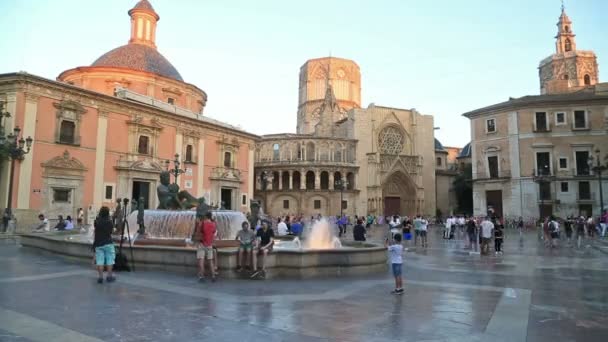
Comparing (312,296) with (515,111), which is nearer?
(312,296)

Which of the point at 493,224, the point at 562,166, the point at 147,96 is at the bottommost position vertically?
the point at 493,224

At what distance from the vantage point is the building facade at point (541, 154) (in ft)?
120

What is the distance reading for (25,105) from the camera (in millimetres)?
24234

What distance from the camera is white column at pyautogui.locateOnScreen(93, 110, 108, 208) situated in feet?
92.2

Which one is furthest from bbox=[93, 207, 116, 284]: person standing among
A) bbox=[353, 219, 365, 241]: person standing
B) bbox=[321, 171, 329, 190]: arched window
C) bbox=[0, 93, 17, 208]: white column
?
bbox=[321, 171, 329, 190]: arched window

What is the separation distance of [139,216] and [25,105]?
55.2 feet

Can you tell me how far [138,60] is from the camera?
37.7m

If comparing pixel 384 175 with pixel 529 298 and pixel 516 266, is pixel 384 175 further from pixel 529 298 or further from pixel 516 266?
pixel 529 298

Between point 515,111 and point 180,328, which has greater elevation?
point 515,111

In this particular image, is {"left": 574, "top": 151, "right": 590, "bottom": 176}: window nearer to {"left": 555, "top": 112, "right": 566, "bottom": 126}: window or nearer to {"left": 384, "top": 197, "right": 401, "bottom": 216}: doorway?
{"left": 555, "top": 112, "right": 566, "bottom": 126}: window

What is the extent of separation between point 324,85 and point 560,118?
40.8 meters

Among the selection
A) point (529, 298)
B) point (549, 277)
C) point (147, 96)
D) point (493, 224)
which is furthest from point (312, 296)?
point (147, 96)

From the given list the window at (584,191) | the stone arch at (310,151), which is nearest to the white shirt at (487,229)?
the window at (584,191)

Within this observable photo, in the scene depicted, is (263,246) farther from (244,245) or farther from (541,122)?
(541,122)
